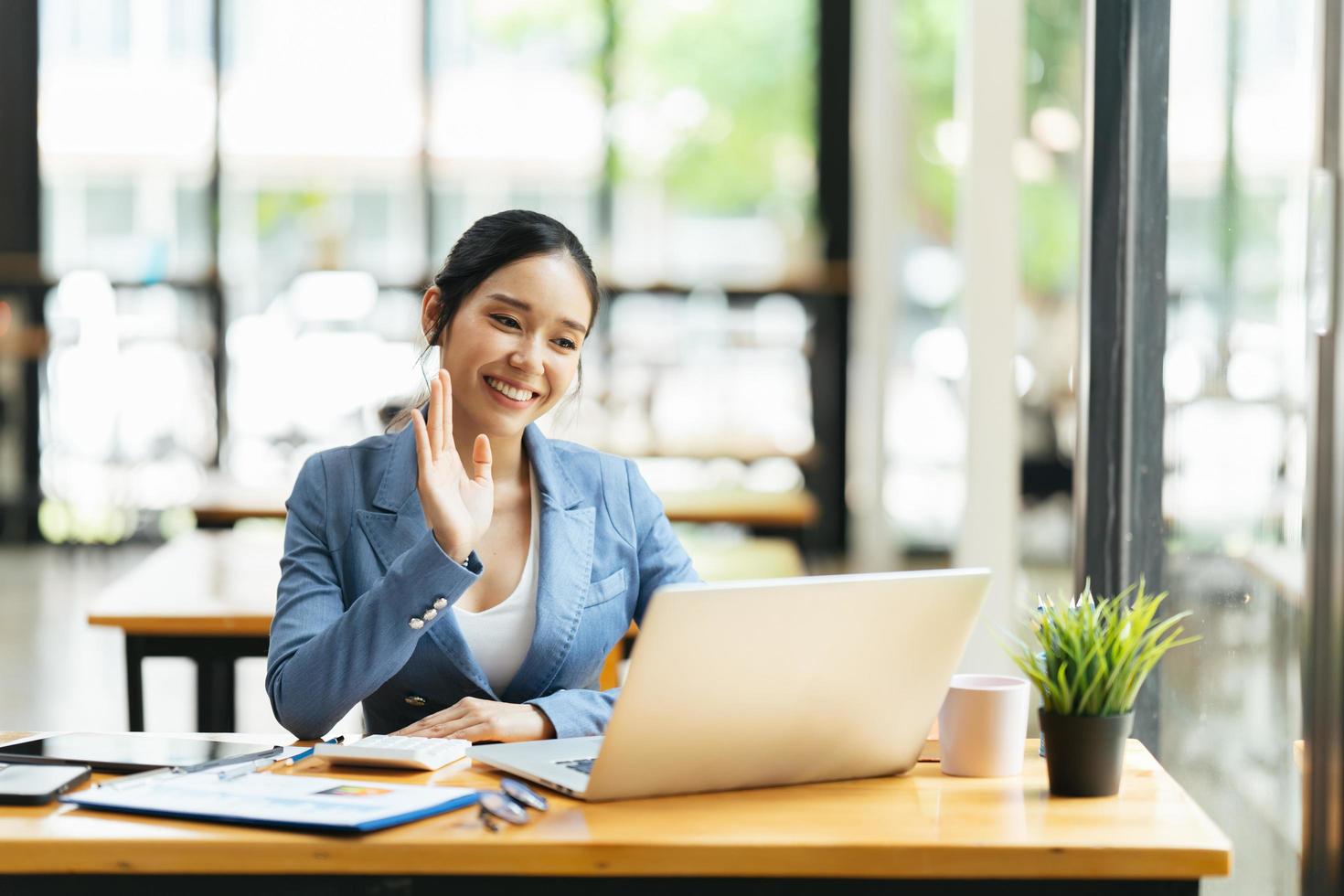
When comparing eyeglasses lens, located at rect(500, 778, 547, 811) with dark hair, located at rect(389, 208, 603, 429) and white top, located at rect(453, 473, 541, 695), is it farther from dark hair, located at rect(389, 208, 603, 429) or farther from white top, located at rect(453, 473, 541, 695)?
dark hair, located at rect(389, 208, 603, 429)

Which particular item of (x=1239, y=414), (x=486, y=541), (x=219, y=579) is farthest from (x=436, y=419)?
→ (x=219, y=579)

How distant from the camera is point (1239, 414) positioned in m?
2.22

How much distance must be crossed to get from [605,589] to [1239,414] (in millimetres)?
924

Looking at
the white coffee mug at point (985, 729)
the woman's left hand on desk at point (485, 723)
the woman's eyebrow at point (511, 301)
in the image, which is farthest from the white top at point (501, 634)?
the white coffee mug at point (985, 729)

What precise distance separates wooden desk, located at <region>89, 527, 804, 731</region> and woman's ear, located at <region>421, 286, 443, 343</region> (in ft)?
3.08

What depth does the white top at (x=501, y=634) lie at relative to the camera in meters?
2.11

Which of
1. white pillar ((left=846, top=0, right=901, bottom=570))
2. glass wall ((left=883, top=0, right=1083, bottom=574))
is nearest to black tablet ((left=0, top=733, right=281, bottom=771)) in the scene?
glass wall ((left=883, top=0, right=1083, bottom=574))

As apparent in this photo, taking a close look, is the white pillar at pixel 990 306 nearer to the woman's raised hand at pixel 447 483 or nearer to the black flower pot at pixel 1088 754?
the woman's raised hand at pixel 447 483

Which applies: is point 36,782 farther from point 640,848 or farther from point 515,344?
point 515,344

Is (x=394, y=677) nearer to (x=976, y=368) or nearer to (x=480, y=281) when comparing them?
(x=480, y=281)

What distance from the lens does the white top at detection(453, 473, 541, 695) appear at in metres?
2.11

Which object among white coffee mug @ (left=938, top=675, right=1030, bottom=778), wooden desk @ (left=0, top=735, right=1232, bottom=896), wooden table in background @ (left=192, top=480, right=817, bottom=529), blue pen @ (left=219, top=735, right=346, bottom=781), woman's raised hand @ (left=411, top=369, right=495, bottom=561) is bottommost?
wooden desk @ (left=0, top=735, right=1232, bottom=896)

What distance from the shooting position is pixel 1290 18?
6.37ft

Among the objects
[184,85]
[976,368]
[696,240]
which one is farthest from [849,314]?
[976,368]
